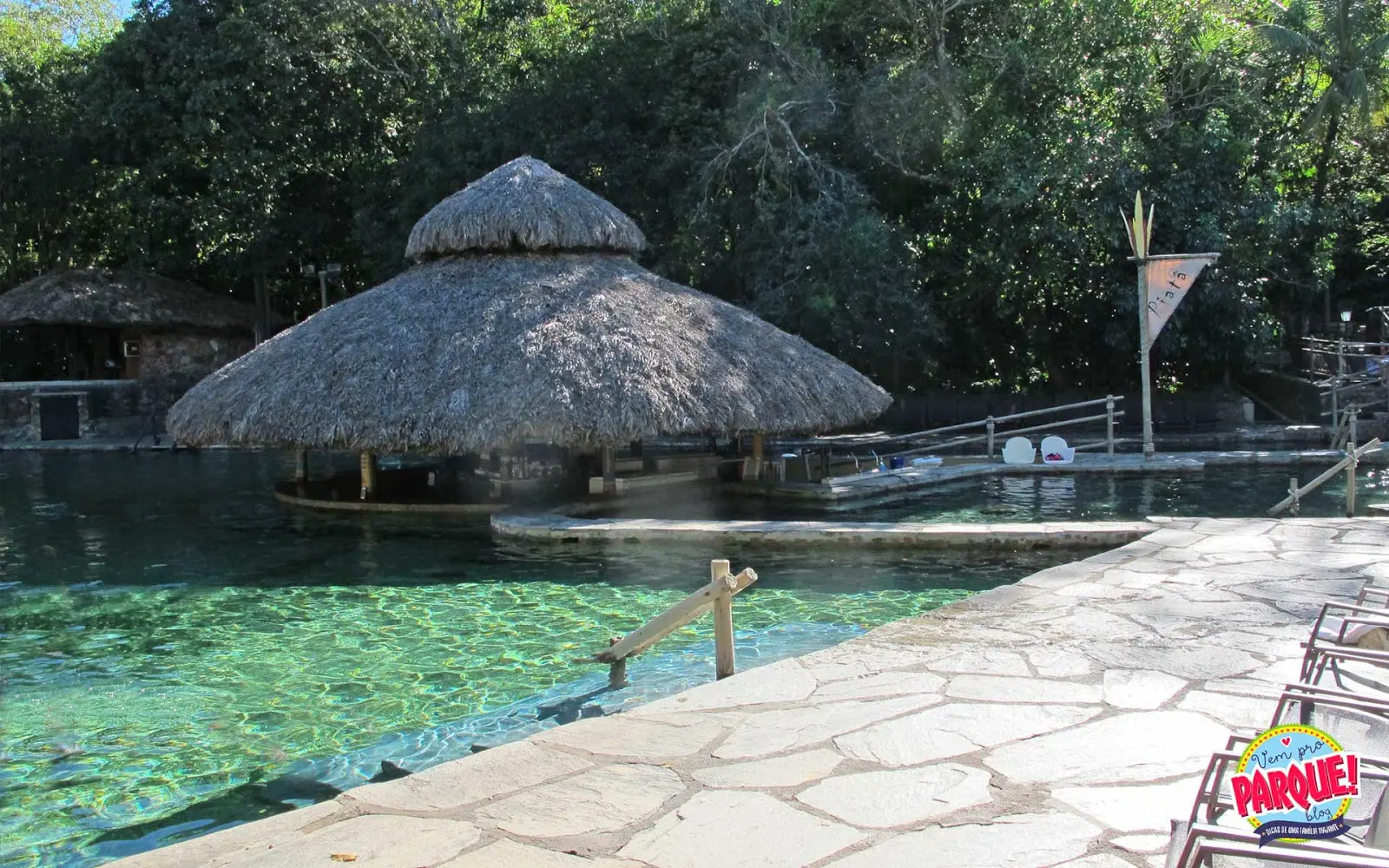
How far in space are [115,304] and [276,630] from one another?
16662 millimetres

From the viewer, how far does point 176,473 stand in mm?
16125

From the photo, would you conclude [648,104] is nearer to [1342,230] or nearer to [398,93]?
[398,93]

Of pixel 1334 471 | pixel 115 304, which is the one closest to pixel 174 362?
pixel 115 304

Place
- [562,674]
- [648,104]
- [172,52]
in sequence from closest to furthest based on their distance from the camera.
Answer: [562,674] < [648,104] < [172,52]

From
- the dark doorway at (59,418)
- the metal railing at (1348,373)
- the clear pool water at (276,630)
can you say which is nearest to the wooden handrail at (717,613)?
the clear pool water at (276,630)

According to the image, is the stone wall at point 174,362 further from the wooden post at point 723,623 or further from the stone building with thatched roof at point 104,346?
the wooden post at point 723,623

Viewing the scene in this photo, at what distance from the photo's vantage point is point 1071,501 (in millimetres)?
11680

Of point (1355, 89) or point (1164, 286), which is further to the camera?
point (1355, 89)

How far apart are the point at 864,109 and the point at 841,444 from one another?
490cm

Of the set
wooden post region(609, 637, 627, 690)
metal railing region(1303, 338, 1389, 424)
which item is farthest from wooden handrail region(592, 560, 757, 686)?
metal railing region(1303, 338, 1389, 424)

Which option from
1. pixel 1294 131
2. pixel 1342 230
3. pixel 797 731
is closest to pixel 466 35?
pixel 1294 131

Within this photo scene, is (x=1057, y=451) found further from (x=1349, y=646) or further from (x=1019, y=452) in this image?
(x=1349, y=646)

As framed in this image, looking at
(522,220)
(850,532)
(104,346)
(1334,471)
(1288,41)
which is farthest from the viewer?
(104,346)

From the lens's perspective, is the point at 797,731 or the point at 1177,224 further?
the point at 1177,224
